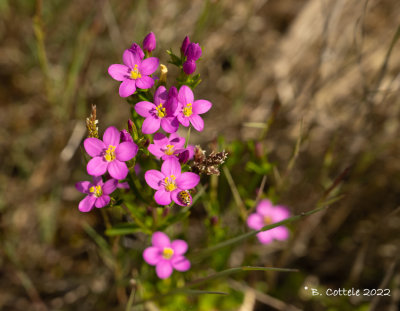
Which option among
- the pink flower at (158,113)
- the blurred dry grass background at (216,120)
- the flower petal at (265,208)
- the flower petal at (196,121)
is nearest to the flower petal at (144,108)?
the pink flower at (158,113)

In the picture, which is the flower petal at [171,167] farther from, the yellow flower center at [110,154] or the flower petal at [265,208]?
the flower petal at [265,208]

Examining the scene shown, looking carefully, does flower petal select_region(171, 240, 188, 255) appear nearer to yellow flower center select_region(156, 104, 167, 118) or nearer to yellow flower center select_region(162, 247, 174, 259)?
yellow flower center select_region(162, 247, 174, 259)

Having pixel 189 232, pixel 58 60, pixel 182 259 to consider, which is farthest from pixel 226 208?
pixel 58 60

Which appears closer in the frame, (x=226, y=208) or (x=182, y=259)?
(x=182, y=259)

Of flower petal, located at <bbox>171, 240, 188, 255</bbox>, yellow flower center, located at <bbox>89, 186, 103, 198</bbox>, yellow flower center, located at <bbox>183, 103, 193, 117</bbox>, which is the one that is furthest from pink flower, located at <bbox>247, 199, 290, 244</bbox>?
yellow flower center, located at <bbox>89, 186, 103, 198</bbox>

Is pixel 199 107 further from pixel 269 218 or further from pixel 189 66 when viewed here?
pixel 269 218

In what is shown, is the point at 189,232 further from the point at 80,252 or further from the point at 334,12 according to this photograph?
the point at 334,12

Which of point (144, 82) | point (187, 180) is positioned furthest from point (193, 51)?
point (187, 180)
